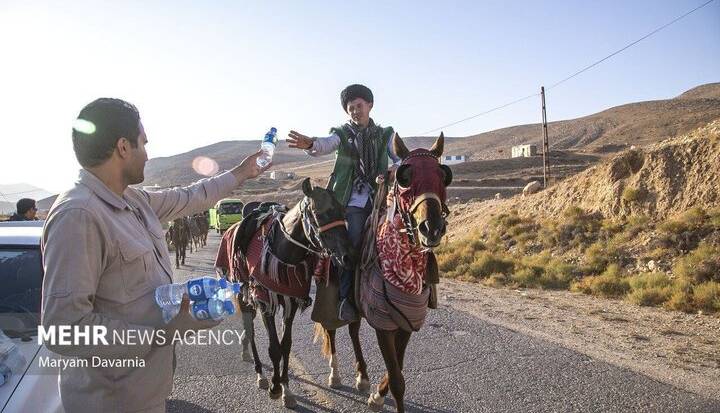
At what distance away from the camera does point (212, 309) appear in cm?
216

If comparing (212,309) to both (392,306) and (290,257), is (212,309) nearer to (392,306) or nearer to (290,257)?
(392,306)

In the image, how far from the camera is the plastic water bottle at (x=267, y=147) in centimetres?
340

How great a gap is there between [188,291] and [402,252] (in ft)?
7.41

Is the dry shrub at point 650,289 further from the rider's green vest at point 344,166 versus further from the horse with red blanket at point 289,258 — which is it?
the horse with red blanket at point 289,258

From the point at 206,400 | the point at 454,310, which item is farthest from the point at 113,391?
the point at 454,310

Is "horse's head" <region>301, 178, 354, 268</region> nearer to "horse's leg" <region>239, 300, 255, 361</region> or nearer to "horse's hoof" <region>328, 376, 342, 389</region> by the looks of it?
"horse's hoof" <region>328, 376, 342, 389</region>

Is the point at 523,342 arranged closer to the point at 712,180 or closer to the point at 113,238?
the point at 113,238

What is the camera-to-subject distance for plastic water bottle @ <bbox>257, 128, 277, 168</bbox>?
11.1 feet

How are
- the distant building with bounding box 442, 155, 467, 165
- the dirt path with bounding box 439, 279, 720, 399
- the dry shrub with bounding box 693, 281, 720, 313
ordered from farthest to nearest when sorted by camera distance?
the distant building with bounding box 442, 155, 467, 165 → the dry shrub with bounding box 693, 281, 720, 313 → the dirt path with bounding box 439, 279, 720, 399

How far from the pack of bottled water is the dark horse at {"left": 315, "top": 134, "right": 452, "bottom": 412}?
70.8 inches

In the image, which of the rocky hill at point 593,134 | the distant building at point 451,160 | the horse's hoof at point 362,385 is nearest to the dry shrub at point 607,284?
the horse's hoof at point 362,385

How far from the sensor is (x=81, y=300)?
1.89m

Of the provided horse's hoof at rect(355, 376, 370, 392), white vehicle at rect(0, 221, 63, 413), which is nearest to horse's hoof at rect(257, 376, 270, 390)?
horse's hoof at rect(355, 376, 370, 392)

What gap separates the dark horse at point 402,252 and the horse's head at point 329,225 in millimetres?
262
